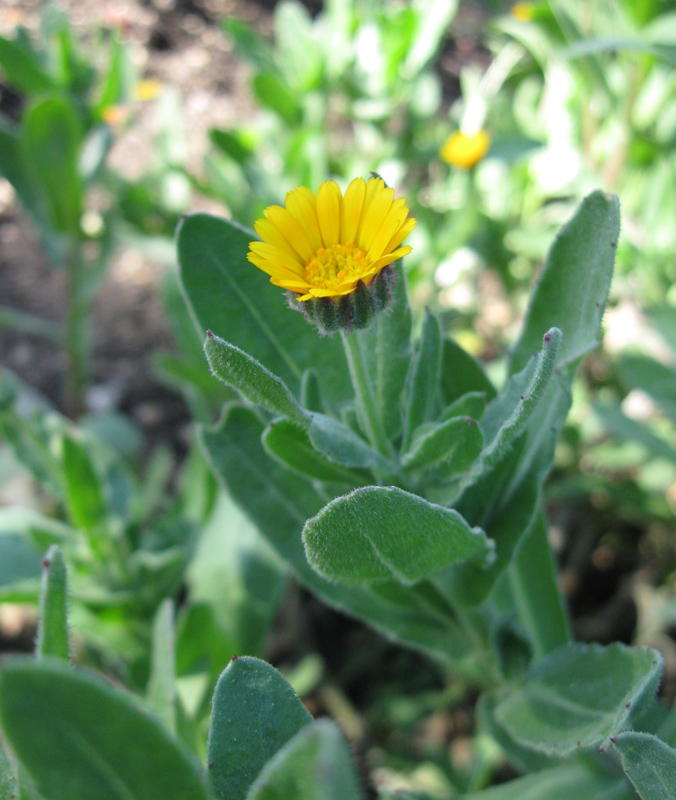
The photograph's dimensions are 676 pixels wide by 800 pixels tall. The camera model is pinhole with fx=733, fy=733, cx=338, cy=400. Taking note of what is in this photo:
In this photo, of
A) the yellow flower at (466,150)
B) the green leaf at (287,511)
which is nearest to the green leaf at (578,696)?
the green leaf at (287,511)

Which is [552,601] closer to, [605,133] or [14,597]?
[14,597]

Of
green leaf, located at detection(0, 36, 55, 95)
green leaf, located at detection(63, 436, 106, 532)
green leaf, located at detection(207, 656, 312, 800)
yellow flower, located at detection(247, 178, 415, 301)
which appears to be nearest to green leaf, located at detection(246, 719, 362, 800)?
green leaf, located at detection(207, 656, 312, 800)

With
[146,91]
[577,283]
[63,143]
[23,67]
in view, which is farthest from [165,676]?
[146,91]

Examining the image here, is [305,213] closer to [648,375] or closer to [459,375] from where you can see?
[459,375]

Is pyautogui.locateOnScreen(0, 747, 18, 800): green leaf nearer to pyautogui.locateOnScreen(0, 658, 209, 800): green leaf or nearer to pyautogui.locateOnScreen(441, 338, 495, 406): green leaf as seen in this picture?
pyautogui.locateOnScreen(0, 658, 209, 800): green leaf

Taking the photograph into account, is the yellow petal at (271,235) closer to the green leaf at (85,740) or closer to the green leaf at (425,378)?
the green leaf at (425,378)

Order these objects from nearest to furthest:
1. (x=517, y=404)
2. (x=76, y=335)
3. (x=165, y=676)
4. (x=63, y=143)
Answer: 1. (x=517, y=404)
2. (x=165, y=676)
3. (x=63, y=143)
4. (x=76, y=335)
